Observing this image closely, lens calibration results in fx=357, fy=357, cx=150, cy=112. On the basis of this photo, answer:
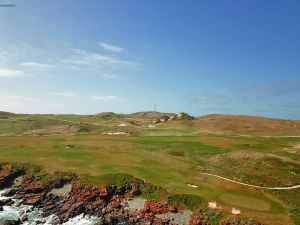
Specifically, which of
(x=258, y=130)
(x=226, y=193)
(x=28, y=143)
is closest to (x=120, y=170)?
(x=226, y=193)

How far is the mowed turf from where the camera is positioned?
197ft

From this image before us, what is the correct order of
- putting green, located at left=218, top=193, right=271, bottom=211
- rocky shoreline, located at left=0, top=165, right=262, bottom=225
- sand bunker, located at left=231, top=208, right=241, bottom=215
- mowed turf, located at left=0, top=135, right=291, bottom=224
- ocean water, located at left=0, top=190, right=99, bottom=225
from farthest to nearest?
mowed turf, located at left=0, top=135, right=291, bottom=224 → putting green, located at left=218, top=193, right=271, bottom=211 → ocean water, located at left=0, top=190, right=99, bottom=225 → rocky shoreline, located at left=0, top=165, right=262, bottom=225 → sand bunker, located at left=231, top=208, right=241, bottom=215

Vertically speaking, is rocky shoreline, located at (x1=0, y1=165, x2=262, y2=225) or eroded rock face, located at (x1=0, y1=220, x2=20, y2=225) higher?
rocky shoreline, located at (x1=0, y1=165, x2=262, y2=225)

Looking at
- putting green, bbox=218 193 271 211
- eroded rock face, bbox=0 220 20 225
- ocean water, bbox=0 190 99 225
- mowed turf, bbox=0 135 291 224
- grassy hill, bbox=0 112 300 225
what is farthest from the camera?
grassy hill, bbox=0 112 300 225

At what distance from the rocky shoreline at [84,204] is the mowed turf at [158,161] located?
5.50 meters

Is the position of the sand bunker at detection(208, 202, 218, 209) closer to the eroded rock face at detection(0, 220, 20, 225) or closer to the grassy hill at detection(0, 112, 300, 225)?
the grassy hill at detection(0, 112, 300, 225)

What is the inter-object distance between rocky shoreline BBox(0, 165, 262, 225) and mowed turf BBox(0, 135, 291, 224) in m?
5.50

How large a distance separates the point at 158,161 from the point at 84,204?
24.6 metres

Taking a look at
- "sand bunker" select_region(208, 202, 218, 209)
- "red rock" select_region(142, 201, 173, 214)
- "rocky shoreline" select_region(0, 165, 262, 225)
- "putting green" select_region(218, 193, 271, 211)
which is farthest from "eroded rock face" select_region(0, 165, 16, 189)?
"putting green" select_region(218, 193, 271, 211)

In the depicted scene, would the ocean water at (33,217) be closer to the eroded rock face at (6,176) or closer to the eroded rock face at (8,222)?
the eroded rock face at (8,222)

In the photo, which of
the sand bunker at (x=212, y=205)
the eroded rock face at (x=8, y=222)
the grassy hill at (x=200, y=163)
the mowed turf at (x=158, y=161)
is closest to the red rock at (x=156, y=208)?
the grassy hill at (x=200, y=163)

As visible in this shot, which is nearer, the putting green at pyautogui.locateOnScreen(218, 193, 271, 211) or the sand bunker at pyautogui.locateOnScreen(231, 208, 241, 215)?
the sand bunker at pyautogui.locateOnScreen(231, 208, 241, 215)

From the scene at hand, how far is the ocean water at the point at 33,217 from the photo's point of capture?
Answer: 185 ft

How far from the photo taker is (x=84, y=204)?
6184 cm
